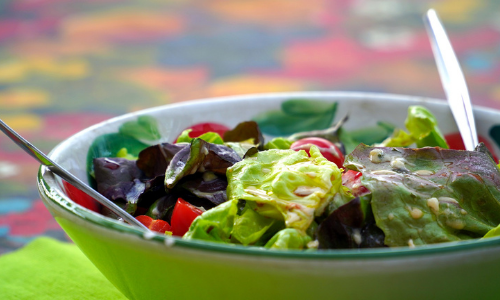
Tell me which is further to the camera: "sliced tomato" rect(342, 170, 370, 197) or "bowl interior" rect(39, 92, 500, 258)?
"bowl interior" rect(39, 92, 500, 258)

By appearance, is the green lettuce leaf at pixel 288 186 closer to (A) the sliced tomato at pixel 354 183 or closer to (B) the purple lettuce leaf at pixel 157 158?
(A) the sliced tomato at pixel 354 183

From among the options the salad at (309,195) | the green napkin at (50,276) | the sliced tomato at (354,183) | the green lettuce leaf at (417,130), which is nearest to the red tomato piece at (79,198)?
the salad at (309,195)

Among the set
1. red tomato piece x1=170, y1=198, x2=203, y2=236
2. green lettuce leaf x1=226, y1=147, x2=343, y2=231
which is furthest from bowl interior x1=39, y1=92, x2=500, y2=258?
green lettuce leaf x1=226, y1=147, x2=343, y2=231

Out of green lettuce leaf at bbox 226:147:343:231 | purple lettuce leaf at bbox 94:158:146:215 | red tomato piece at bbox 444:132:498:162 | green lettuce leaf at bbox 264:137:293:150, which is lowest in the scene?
purple lettuce leaf at bbox 94:158:146:215

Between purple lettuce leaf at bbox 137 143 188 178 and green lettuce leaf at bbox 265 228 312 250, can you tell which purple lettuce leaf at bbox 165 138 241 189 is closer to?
purple lettuce leaf at bbox 137 143 188 178

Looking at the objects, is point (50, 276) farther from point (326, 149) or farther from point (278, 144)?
point (326, 149)

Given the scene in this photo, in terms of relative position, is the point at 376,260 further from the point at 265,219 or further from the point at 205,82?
the point at 205,82

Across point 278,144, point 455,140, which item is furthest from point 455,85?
point 278,144

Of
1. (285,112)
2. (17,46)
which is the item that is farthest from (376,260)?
(17,46)
